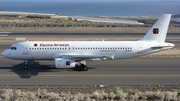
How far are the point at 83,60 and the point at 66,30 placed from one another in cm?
4229

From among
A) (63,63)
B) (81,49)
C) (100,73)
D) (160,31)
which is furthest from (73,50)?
(160,31)

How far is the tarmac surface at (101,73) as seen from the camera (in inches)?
947

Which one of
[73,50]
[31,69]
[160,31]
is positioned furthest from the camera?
[160,31]

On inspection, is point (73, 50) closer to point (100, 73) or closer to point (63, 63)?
point (63, 63)

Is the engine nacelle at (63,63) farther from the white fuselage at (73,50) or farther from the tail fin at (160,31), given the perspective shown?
the tail fin at (160,31)

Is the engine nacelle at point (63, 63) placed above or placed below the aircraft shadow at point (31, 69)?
above

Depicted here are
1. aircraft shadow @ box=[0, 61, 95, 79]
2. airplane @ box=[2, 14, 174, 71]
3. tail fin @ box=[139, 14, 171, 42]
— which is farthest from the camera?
tail fin @ box=[139, 14, 171, 42]

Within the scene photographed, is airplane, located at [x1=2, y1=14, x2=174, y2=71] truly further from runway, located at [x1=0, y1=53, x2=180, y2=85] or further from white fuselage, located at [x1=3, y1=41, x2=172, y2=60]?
runway, located at [x1=0, y1=53, x2=180, y2=85]

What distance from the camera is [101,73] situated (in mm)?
27516

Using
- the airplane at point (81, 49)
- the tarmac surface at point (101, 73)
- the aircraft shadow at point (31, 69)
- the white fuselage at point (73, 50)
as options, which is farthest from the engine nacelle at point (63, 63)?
the aircraft shadow at point (31, 69)

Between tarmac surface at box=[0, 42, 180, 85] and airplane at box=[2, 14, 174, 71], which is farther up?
airplane at box=[2, 14, 174, 71]

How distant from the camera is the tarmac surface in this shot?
78.9ft

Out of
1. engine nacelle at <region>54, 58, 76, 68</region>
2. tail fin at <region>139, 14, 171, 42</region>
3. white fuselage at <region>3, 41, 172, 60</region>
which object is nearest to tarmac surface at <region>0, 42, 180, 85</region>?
engine nacelle at <region>54, 58, 76, 68</region>

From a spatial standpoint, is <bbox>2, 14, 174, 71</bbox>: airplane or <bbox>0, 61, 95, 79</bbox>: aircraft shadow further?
<bbox>2, 14, 174, 71</bbox>: airplane
